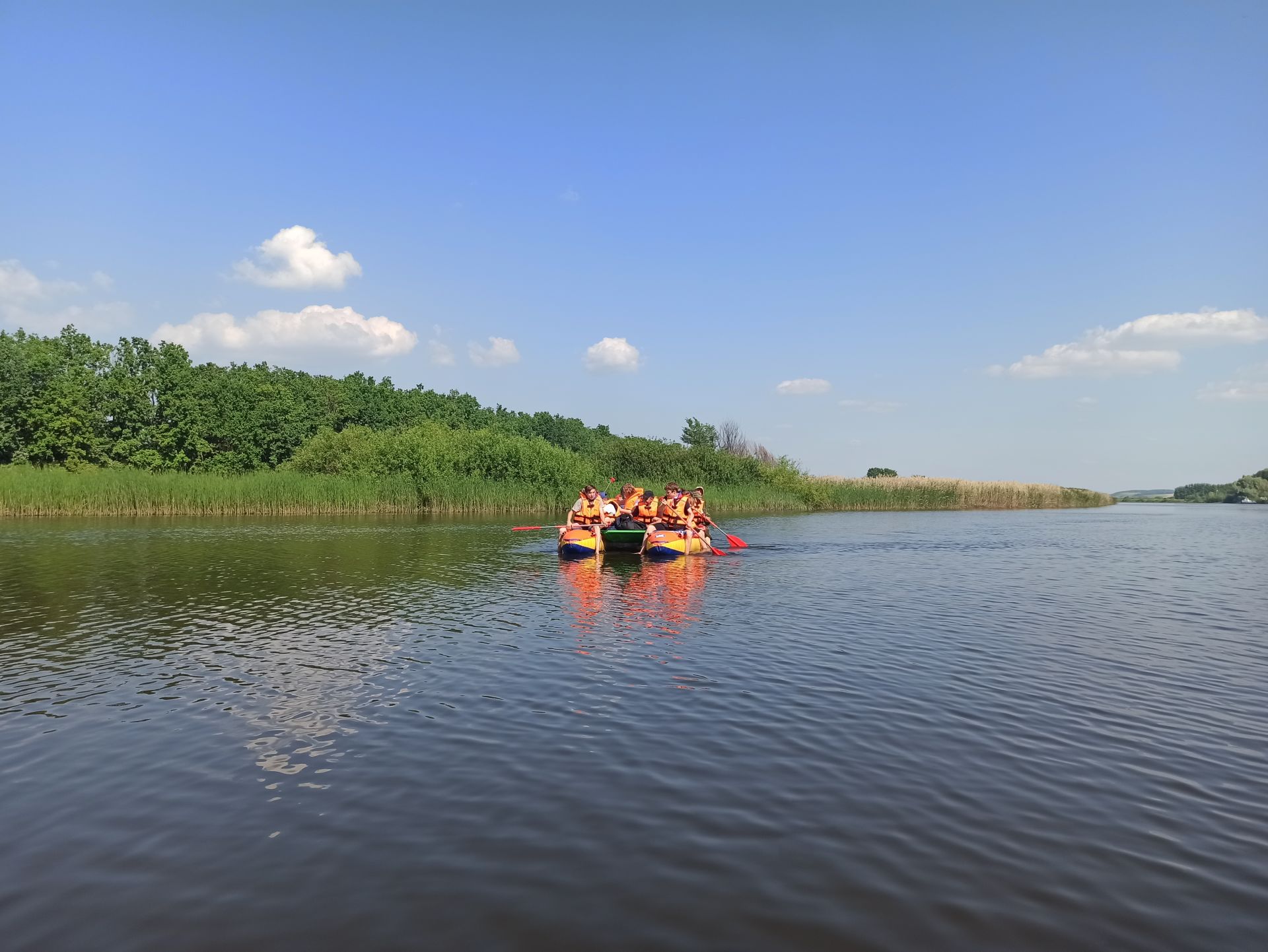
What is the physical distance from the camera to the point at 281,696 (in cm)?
878

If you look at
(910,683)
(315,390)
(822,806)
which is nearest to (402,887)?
(822,806)

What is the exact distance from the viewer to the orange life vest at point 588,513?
79.4ft

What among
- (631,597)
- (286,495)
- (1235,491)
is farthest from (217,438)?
(1235,491)

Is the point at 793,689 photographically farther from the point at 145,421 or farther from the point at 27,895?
the point at 145,421

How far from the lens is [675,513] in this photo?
25.6m

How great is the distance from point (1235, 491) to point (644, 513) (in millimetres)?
102603

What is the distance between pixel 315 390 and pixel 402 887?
263 feet

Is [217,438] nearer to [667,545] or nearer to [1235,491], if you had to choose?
[667,545]

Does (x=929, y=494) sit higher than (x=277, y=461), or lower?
lower

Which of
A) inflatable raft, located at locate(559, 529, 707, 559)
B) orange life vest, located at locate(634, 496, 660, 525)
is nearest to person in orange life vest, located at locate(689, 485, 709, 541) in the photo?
inflatable raft, located at locate(559, 529, 707, 559)

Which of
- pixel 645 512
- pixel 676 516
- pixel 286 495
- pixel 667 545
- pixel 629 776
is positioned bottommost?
pixel 629 776

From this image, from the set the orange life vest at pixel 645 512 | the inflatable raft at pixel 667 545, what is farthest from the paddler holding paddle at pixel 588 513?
the orange life vest at pixel 645 512

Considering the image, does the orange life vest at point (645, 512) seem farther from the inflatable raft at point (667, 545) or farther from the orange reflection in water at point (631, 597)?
the orange reflection in water at point (631, 597)

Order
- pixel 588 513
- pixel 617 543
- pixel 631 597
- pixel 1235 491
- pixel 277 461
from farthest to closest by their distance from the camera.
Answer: pixel 1235 491 → pixel 277 461 → pixel 588 513 → pixel 617 543 → pixel 631 597
